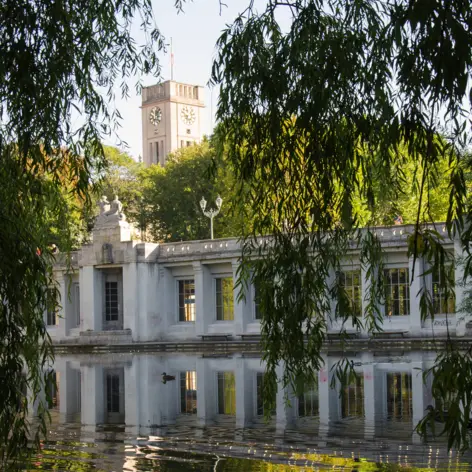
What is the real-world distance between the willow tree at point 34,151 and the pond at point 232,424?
2.03 feet

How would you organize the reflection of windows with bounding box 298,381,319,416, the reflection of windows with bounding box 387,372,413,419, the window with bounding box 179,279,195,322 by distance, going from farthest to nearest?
the window with bounding box 179,279,195,322
the reflection of windows with bounding box 298,381,319,416
the reflection of windows with bounding box 387,372,413,419

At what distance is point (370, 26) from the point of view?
25.3ft

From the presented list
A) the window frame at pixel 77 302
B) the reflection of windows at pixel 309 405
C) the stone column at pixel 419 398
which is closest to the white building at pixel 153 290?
the window frame at pixel 77 302

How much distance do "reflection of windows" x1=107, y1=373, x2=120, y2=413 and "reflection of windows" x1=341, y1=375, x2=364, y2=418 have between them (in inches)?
184

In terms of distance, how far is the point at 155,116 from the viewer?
115938mm

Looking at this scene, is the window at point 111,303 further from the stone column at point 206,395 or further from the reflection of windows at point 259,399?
the reflection of windows at point 259,399

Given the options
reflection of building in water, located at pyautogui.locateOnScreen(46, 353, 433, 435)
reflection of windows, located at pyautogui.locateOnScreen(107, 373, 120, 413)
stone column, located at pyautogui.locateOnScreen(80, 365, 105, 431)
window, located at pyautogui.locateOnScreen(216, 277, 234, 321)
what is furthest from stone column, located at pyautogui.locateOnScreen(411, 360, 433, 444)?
window, located at pyautogui.locateOnScreen(216, 277, 234, 321)

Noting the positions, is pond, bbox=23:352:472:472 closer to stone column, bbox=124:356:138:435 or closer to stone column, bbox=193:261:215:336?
stone column, bbox=124:356:138:435

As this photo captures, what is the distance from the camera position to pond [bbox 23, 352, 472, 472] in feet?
41.6

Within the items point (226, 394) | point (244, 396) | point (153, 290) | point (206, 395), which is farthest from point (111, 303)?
point (244, 396)

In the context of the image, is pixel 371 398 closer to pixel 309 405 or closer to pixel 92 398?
pixel 309 405

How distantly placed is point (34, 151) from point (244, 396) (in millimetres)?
14512

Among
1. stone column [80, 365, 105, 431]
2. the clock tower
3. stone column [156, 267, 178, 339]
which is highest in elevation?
the clock tower

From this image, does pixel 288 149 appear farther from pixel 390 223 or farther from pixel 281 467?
pixel 281 467
